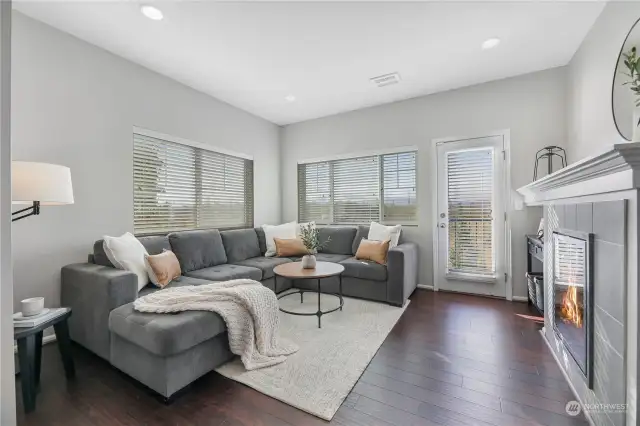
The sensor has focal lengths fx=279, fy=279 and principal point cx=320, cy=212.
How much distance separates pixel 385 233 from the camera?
383 centimetres

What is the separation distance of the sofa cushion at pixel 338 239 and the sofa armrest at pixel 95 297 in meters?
2.68

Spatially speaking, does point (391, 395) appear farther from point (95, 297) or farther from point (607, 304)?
point (95, 297)

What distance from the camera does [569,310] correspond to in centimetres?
188

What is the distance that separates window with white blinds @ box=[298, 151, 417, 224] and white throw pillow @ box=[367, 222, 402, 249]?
0.40 meters

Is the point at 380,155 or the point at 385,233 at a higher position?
the point at 380,155

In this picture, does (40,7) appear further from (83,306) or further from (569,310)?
(569,310)

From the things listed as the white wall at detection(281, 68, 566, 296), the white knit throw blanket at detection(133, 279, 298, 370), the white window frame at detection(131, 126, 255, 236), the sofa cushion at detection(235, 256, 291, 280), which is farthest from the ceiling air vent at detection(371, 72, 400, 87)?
the white knit throw blanket at detection(133, 279, 298, 370)

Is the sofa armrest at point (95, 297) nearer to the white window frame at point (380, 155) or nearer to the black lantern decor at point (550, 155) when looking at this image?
the white window frame at point (380, 155)

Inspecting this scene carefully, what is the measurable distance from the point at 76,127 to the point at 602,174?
12.5 feet

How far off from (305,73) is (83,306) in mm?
3076

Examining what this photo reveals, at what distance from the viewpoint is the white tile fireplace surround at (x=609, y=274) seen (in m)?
1.14

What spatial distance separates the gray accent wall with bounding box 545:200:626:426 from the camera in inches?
48.1

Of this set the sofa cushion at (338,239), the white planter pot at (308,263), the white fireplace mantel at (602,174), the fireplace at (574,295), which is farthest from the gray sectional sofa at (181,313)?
the white fireplace mantel at (602,174)

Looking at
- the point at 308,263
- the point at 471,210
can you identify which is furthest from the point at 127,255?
the point at 471,210
